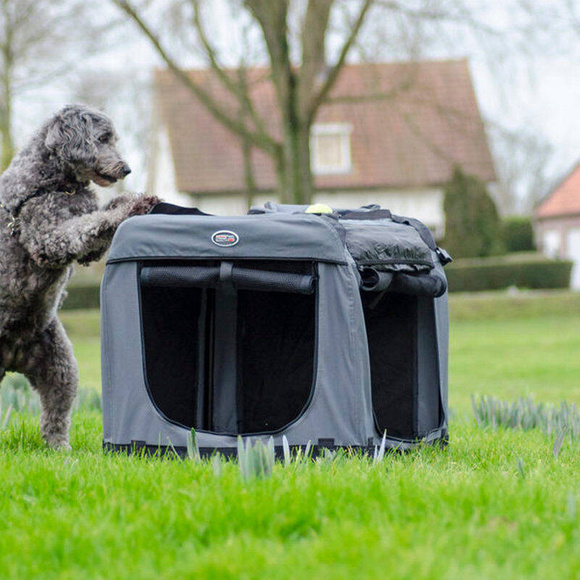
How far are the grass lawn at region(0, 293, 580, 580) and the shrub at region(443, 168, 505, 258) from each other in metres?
19.9

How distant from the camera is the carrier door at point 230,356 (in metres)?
4.36

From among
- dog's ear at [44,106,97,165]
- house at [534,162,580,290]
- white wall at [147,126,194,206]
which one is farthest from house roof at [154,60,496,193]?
dog's ear at [44,106,97,165]

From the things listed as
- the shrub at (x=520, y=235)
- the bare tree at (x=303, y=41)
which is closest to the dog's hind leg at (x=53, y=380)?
the bare tree at (x=303, y=41)

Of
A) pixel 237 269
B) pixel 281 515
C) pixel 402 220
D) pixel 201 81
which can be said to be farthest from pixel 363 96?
pixel 281 515

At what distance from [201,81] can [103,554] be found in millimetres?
19451

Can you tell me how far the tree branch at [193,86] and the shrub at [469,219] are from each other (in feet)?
27.4

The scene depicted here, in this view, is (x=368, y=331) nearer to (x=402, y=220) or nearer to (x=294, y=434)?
(x=402, y=220)

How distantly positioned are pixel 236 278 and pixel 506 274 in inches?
743

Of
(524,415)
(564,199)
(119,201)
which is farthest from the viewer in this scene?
(564,199)

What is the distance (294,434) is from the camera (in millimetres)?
3676

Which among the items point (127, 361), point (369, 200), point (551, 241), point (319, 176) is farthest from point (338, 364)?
point (551, 241)

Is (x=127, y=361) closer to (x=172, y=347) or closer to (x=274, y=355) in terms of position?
(x=172, y=347)

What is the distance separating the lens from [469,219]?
2342 cm

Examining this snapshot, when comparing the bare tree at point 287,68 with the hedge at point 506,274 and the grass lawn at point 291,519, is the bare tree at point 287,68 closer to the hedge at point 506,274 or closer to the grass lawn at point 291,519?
the hedge at point 506,274
